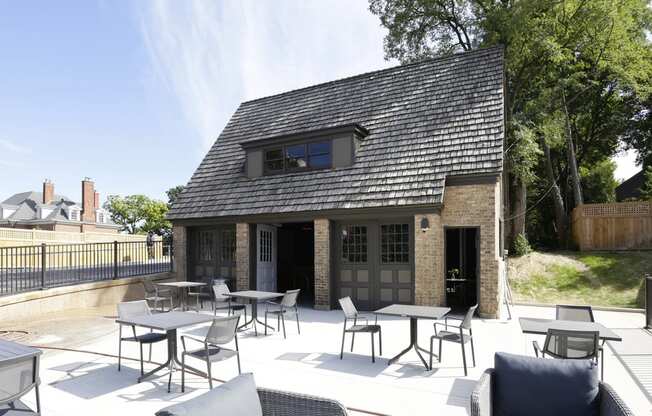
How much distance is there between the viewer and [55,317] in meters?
10.0

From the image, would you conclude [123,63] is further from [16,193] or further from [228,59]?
[16,193]

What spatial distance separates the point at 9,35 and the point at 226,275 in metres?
9.28

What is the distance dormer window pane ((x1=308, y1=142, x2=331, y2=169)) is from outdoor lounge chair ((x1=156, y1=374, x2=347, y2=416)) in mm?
10088

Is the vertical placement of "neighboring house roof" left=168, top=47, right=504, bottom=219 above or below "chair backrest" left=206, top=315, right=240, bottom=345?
above

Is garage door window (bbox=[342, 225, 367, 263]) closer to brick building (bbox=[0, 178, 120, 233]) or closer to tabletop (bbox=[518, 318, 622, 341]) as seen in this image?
tabletop (bbox=[518, 318, 622, 341])

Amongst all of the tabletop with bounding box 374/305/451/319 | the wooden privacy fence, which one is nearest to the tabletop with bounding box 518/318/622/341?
the tabletop with bounding box 374/305/451/319

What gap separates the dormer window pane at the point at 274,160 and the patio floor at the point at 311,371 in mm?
6133

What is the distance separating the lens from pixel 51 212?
42.8 m

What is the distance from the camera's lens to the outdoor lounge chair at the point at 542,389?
3.14m

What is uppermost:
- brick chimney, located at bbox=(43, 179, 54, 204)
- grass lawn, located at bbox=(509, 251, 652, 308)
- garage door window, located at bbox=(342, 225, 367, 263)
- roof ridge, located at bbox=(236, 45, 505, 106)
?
roof ridge, located at bbox=(236, 45, 505, 106)

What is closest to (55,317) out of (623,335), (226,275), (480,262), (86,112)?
(226,275)

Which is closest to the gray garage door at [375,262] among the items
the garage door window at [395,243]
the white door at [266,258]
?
the garage door window at [395,243]

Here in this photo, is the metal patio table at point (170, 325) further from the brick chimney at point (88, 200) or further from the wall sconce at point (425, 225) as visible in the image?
the brick chimney at point (88, 200)

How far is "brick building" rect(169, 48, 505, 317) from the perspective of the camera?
1024 cm
